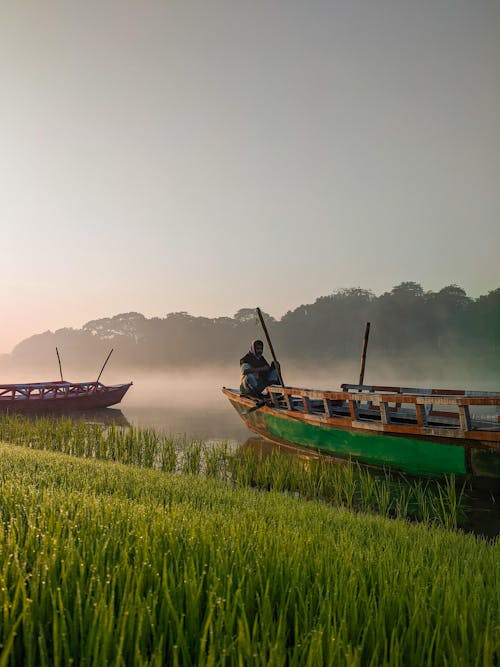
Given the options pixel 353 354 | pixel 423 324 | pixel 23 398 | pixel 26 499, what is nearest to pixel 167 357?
pixel 353 354

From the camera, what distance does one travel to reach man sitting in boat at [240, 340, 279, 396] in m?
17.2

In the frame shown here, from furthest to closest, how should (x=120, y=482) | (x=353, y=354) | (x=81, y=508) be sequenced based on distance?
(x=353, y=354)
(x=120, y=482)
(x=81, y=508)

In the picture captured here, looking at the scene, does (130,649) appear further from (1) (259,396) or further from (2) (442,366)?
(2) (442,366)

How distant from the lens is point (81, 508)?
388cm

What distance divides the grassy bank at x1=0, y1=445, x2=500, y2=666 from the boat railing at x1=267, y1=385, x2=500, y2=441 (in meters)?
6.26

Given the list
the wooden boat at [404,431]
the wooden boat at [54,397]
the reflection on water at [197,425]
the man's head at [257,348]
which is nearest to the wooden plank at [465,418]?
the wooden boat at [404,431]

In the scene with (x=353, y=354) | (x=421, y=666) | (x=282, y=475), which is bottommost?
(x=282, y=475)

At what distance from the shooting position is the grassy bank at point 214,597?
1849 millimetres

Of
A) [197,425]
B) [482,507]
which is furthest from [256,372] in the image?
[197,425]

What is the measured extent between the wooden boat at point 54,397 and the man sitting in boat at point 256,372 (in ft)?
47.5

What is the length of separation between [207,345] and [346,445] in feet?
552

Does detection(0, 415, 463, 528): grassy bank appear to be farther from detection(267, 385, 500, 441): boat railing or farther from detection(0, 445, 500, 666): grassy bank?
detection(0, 445, 500, 666): grassy bank

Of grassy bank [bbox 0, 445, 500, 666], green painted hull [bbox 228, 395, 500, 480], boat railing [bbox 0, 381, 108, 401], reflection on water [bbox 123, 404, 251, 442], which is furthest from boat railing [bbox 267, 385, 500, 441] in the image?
boat railing [bbox 0, 381, 108, 401]

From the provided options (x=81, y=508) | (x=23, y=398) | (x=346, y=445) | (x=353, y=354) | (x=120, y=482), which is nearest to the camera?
(x=81, y=508)
